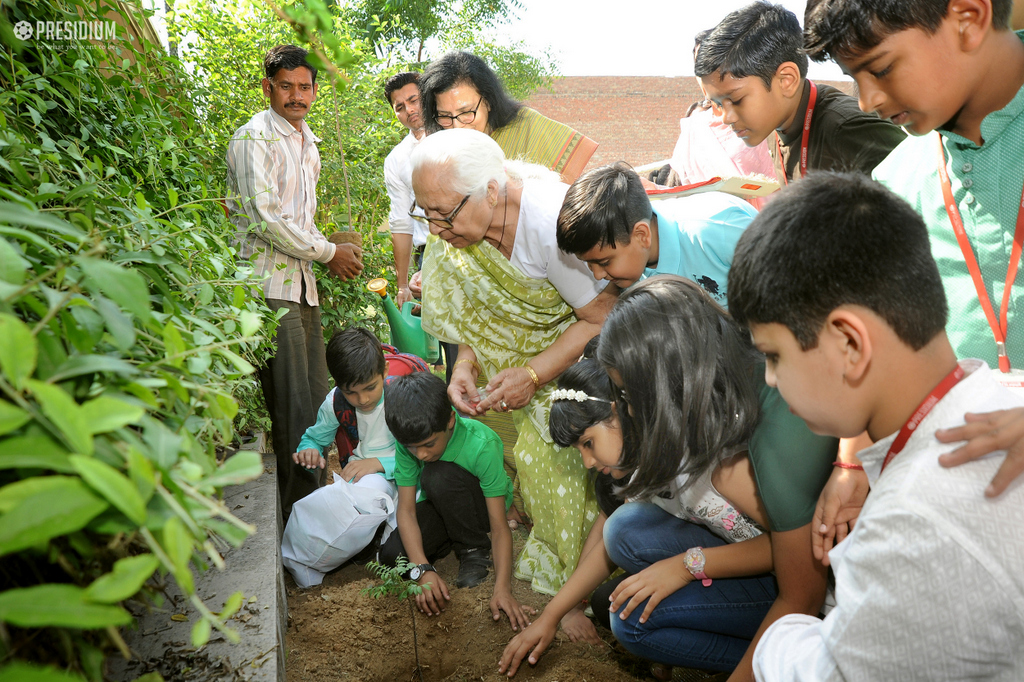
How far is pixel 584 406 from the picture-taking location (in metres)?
2.13

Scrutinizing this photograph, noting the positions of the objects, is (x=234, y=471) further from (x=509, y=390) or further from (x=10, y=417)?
(x=509, y=390)

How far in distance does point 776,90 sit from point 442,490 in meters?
2.12

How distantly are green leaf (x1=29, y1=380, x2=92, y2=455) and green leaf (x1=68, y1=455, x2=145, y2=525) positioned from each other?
0.02 metres

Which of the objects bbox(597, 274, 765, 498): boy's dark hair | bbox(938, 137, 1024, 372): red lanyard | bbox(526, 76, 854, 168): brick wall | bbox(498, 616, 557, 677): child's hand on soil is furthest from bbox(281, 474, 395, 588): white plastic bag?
bbox(526, 76, 854, 168): brick wall

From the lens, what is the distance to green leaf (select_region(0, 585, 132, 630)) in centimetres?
48

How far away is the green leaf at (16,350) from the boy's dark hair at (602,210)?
1.83m

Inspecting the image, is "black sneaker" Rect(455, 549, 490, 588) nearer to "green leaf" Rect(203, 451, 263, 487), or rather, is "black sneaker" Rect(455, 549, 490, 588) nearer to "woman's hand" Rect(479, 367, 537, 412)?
"woman's hand" Rect(479, 367, 537, 412)

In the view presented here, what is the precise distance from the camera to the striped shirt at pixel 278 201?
3379 mm

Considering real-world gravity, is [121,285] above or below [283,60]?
below

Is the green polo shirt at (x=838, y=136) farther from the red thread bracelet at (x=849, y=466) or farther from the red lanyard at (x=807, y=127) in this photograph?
the red thread bracelet at (x=849, y=466)

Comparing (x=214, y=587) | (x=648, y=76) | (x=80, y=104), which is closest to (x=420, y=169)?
(x=80, y=104)

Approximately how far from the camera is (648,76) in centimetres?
2406

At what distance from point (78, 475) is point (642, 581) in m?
1.69

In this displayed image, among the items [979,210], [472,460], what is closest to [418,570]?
[472,460]
